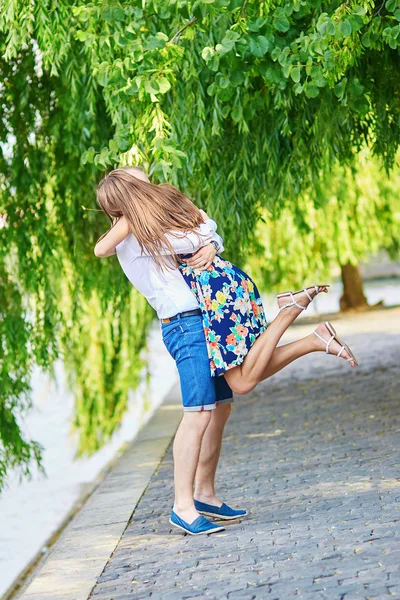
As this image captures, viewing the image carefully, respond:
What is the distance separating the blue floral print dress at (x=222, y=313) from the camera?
14.5 feet

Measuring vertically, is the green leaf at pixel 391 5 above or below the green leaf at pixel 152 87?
above

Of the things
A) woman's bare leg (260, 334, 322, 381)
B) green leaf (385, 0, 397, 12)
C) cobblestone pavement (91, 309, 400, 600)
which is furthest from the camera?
green leaf (385, 0, 397, 12)

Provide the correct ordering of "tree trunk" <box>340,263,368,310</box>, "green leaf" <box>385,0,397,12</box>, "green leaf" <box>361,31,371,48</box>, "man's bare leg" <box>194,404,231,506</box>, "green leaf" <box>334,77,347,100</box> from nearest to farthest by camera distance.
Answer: "green leaf" <box>385,0,397,12</box>, "man's bare leg" <box>194,404,231,506</box>, "green leaf" <box>361,31,371,48</box>, "green leaf" <box>334,77,347,100</box>, "tree trunk" <box>340,263,368,310</box>

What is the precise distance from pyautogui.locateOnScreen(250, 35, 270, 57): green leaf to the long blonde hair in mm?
850

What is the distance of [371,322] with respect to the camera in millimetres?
17641

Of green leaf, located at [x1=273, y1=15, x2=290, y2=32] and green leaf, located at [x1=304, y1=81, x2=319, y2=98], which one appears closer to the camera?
green leaf, located at [x1=273, y1=15, x2=290, y2=32]

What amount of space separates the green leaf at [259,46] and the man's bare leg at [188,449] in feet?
5.86

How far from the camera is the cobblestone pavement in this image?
3682mm

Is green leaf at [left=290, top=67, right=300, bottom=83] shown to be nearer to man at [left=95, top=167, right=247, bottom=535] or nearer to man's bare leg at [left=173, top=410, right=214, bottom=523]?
man at [left=95, top=167, right=247, bottom=535]

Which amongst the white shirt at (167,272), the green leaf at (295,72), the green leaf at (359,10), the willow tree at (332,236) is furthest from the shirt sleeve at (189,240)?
the willow tree at (332,236)

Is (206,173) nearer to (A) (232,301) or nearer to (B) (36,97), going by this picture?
(B) (36,97)

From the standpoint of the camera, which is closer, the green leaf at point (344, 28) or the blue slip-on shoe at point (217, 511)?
the green leaf at point (344, 28)

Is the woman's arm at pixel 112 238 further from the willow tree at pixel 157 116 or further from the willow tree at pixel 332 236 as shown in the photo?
the willow tree at pixel 332 236

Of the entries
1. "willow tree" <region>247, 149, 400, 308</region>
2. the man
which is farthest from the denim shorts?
"willow tree" <region>247, 149, 400, 308</region>
